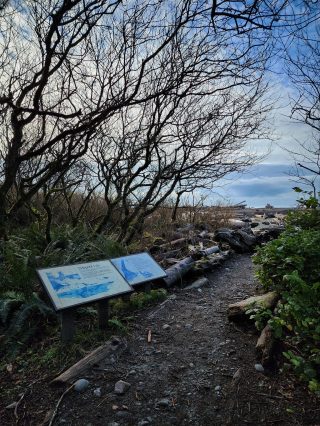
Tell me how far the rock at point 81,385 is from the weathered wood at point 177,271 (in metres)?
2.50

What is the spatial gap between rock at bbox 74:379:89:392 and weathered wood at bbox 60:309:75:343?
23.1 inches

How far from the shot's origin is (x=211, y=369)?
305cm

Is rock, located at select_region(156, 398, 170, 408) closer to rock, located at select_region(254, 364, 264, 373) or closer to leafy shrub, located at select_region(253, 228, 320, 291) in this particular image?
rock, located at select_region(254, 364, 264, 373)

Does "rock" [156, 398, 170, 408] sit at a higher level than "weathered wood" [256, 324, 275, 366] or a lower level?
lower

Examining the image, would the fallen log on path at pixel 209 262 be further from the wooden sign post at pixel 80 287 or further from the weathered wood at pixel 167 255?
the wooden sign post at pixel 80 287

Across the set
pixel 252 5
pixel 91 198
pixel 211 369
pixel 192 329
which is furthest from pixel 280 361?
pixel 91 198

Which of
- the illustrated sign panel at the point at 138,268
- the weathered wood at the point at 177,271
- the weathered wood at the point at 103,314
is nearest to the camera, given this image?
the weathered wood at the point at 103,314

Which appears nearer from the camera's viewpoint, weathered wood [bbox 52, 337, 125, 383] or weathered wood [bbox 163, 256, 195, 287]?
weathered wood [bbox 52, 337, 125, 383]

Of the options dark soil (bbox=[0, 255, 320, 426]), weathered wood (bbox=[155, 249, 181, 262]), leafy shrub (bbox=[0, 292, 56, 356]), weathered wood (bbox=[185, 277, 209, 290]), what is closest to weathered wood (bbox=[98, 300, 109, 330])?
dark soil (bbox=[0, 255, 320, 426])

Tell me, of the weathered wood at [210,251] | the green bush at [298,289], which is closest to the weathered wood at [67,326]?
the green bush at [298,289]

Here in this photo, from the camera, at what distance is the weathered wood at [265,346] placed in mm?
3004

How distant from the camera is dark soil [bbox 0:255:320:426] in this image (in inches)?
98.1

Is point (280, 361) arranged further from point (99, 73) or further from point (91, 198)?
point (91, 198)

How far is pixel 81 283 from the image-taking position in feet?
11.6
